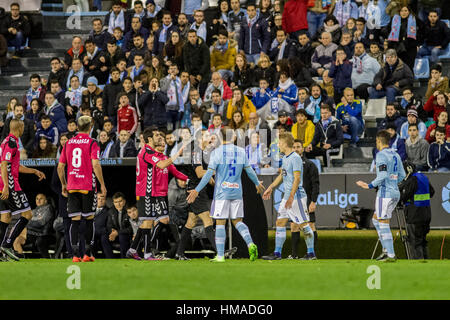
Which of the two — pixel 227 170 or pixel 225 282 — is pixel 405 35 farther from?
pixel 225 282

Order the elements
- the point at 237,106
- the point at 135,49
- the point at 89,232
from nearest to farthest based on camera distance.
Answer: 1. the point at 89,232
2. the point at 237,106
3. the point at 135,49

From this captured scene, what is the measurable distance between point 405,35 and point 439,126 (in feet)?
12.2

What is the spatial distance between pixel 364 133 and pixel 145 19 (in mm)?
7218

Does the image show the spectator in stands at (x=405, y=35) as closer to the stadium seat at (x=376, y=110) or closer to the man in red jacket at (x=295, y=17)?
the stadium seat at (x=376, y=110)

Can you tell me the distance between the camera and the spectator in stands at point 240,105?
1961 centimetres

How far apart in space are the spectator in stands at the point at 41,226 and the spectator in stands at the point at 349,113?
677 cm

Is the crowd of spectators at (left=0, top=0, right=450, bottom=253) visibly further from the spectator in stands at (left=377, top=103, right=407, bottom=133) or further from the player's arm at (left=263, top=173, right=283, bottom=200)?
the player's arm at (left=263, top=173, right=283, bottom=200)

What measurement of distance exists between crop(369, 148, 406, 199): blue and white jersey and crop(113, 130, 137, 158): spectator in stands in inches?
268

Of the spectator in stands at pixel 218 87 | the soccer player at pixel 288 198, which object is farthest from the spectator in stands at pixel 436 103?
the soccer player at pixel 288 198

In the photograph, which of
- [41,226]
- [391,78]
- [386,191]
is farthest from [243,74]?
[386,191]

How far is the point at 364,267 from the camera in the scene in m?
12.1

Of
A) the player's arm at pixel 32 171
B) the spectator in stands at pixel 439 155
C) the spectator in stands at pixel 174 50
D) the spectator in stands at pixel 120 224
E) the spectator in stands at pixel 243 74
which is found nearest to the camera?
the player's arm at pixel 32 171

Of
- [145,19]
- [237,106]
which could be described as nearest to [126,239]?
[237,106]
